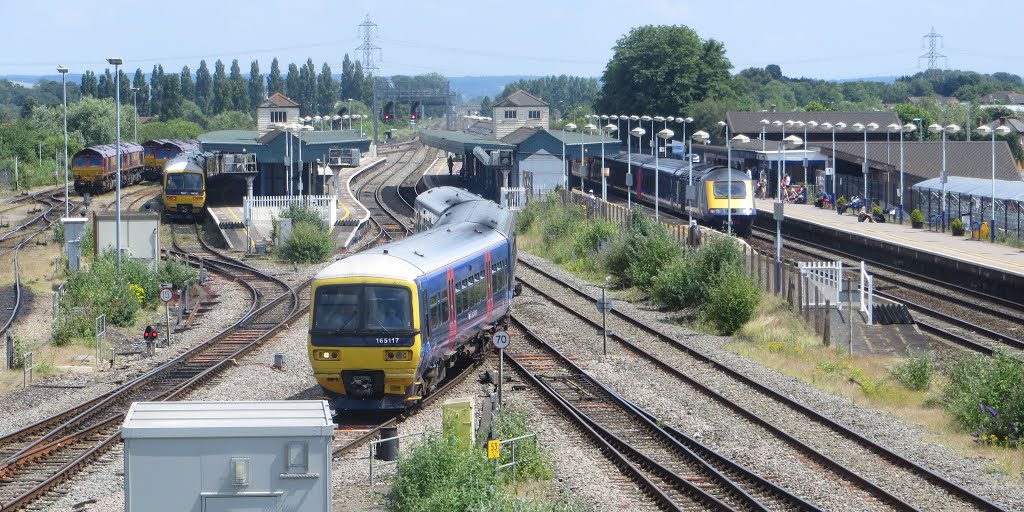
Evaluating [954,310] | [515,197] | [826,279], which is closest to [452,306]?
[826,279]

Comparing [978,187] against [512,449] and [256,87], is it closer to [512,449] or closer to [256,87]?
[512,449]

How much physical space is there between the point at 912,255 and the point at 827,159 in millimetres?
22090

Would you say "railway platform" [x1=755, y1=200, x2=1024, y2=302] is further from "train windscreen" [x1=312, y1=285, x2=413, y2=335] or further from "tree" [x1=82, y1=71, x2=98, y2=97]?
"tree" [x1=82, y1=71, x2=98, y2=97]

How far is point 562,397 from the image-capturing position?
19547 millimetres

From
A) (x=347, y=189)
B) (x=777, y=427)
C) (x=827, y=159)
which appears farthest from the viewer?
(x=347, y=189)

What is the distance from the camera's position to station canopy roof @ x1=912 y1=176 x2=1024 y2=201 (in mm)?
40781

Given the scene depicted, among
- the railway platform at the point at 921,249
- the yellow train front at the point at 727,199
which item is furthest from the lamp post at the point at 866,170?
the yellow train front at the point at 727,199

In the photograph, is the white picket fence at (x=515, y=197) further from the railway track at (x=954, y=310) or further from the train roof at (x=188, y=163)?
the railway track at (x=954, y=310)

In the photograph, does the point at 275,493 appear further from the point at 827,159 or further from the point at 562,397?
the point at 827,159

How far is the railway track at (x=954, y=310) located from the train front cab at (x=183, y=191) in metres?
25.6

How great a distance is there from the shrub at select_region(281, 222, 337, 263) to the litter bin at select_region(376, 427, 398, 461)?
82.0 ft

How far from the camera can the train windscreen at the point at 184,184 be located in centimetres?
5012

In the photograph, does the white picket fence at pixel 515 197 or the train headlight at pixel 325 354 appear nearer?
the train headlight at pixel 325 354

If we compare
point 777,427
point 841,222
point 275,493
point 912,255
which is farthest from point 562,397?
point 841,222
